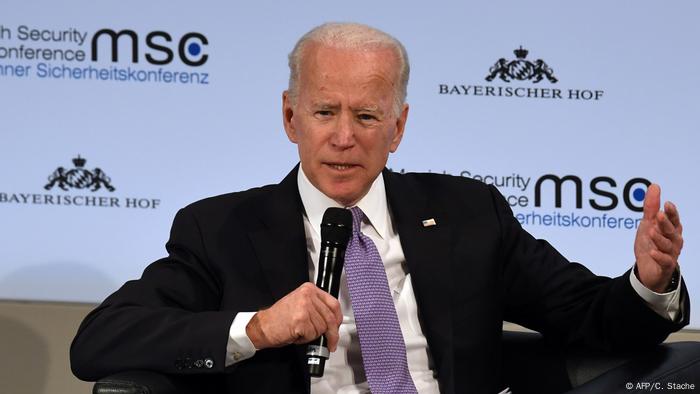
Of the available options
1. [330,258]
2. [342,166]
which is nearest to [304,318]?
[330,258]

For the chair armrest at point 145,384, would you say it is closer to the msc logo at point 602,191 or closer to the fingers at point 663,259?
the fingers at point 663,259

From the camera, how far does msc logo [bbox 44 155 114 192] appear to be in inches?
148

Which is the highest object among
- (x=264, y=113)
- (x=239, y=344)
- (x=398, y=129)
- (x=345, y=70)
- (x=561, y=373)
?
(x=264, y=113)

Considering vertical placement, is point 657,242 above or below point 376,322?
above

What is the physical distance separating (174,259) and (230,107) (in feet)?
4.32

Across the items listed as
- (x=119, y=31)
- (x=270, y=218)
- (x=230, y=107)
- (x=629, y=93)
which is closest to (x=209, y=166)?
(x=230, y=107)

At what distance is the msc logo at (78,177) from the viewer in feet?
12.3

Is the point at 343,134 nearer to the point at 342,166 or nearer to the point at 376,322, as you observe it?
the point at 342,166

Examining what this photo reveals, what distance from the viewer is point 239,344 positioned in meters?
2.29

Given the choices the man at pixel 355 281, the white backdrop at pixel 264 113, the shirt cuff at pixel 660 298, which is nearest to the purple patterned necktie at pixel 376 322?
the man at pixel 355 281

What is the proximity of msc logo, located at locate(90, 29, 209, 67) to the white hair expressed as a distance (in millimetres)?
1265

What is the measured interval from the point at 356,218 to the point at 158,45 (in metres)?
1.48

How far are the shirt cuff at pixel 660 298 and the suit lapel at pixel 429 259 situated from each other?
1.43 ft

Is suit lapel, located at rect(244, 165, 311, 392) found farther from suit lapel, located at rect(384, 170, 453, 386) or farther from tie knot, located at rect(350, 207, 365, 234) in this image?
suit lapel, located at rect(384, 170, 453, 386)
